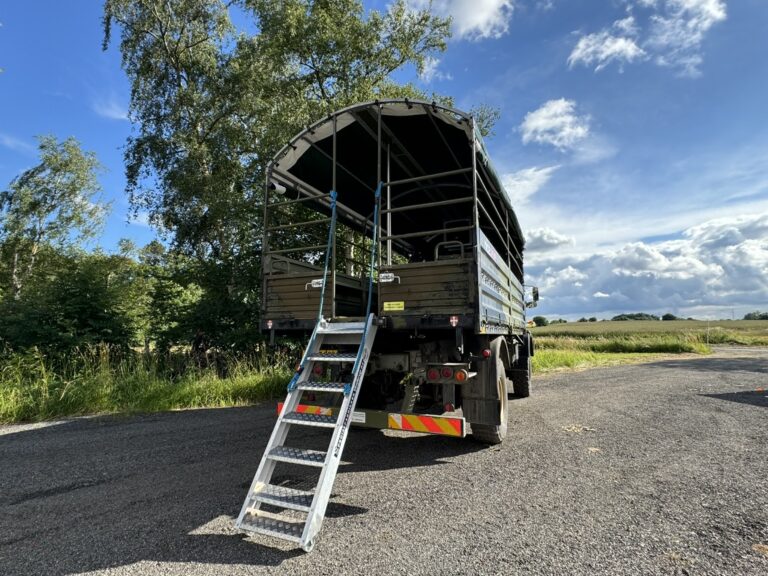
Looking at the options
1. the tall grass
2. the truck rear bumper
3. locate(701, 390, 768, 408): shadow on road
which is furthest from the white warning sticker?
locate(701, 390, 768, 408): shadow on road

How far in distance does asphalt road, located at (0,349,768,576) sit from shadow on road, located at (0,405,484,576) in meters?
0.02

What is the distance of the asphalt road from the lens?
254cm

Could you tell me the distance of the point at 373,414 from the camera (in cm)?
420

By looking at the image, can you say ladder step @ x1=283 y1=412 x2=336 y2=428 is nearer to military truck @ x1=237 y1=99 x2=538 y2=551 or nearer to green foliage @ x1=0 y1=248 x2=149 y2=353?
military truck @ x1=237 y1=99 x2=538 y2=551

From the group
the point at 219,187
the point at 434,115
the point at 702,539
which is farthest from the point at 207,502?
the point at 219,187

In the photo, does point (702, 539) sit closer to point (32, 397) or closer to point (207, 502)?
point (207, 502)

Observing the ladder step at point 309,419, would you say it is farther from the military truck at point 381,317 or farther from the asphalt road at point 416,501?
the asphalt road at point 416,501

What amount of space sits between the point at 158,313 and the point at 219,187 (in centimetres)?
421

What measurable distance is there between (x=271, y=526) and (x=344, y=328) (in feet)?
6.69

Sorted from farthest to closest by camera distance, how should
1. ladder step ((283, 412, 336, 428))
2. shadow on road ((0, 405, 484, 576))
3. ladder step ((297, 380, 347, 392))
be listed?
ladder step ((297, 380, 347, 392)) < ladder step ((283, 412, 336, 428)) < shadow on road ((0, 405, 484, 576))

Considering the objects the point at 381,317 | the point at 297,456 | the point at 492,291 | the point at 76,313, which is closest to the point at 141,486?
the point at 297,456

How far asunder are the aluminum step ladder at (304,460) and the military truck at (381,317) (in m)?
0.01

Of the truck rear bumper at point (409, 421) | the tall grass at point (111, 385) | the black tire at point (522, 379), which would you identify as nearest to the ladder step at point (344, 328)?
the truck rear bumper at point (409, 421)

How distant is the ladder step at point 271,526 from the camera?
2.69m
